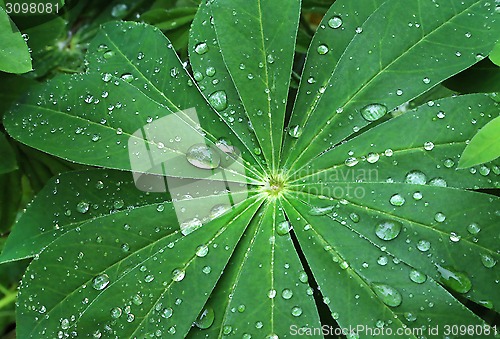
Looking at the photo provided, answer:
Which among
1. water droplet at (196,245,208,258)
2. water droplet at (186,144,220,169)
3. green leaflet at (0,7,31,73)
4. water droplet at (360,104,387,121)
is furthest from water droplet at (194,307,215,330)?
green leaflet at (0,7,31,73)

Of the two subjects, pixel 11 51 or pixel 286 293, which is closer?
pixel 286 293

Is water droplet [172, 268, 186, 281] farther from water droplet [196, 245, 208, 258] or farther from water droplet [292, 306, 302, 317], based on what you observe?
water droplet [292, 306, 302, 317]

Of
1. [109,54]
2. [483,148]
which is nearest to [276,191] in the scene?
[483,148]

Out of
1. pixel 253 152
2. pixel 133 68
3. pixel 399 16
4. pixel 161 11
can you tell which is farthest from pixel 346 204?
pixel 161 11

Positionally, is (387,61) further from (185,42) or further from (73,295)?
(73,295)

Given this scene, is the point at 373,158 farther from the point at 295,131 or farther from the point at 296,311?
the point at 296,311

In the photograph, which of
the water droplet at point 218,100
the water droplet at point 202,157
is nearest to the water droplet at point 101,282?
the water droplet at point 202,157
